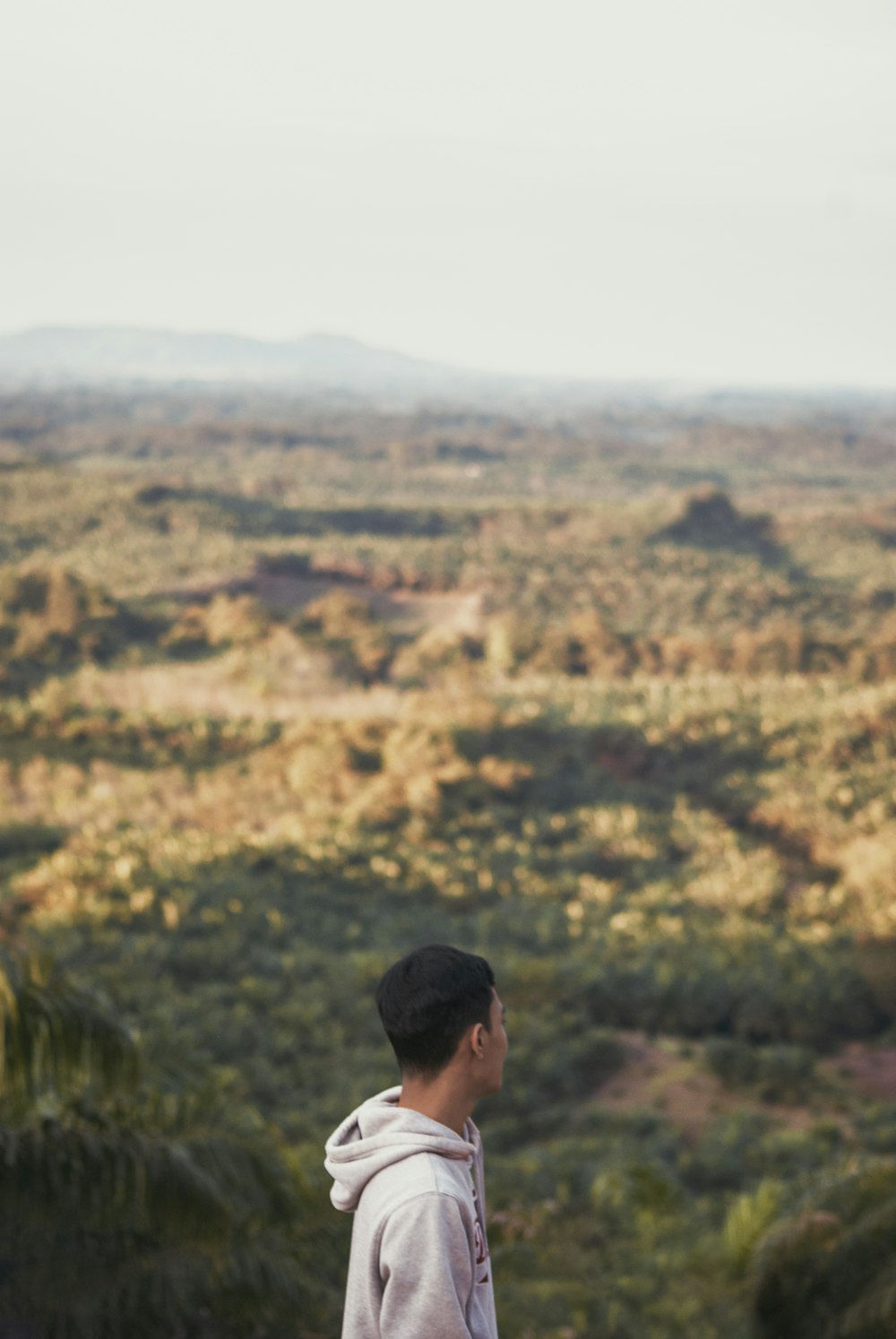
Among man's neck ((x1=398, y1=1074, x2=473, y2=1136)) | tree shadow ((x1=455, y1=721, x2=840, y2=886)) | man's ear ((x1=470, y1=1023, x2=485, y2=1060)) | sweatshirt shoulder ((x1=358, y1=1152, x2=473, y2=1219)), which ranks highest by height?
man's ear ((x1=470, y1=1023, x2=485, y2=1060))

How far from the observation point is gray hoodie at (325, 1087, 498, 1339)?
5.36 feet

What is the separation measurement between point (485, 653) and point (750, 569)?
18.4 metres

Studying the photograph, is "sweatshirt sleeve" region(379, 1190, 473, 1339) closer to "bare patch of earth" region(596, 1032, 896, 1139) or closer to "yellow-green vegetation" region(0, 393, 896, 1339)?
"yellow-green vegetation" region(0, 393, 896, 1339)

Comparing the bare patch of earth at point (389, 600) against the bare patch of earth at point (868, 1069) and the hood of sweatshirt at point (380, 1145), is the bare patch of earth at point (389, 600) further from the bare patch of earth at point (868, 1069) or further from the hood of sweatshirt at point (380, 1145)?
the hood of sweatshirt at point (380, 1145)

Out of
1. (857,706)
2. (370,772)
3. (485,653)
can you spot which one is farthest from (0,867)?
(485,653)

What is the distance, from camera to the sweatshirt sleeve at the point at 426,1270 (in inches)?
64.1

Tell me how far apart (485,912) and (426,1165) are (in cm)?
1262

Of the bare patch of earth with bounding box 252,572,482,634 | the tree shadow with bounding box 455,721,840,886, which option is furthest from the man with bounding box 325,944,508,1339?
the bare patch of earth with bounding box 252,572,482,634

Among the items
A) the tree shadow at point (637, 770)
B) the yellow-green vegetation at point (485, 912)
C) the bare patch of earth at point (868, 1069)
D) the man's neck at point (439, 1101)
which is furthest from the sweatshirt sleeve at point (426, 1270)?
the tree shadow at point (637, 770)

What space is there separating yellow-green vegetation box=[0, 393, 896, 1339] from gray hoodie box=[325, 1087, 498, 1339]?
2.58 m

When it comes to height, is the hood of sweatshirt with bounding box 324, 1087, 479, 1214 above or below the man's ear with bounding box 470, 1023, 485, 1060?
below

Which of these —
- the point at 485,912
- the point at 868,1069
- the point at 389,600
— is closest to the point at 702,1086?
the point at 868,1069

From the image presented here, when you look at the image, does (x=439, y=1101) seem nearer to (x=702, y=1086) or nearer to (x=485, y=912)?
(x=702, y=1086)

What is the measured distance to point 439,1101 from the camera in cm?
177
